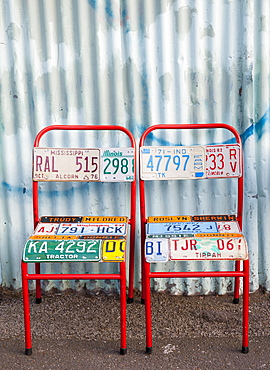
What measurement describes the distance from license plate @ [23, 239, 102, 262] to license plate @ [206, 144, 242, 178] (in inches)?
35.3

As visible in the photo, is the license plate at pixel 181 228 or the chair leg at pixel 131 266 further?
the chair leg at pixel 131 266

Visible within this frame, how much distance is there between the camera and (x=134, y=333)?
290 centimetres

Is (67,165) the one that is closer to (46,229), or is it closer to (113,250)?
(46,229)

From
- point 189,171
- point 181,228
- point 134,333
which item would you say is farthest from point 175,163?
point 134,333

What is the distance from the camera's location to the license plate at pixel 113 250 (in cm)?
254

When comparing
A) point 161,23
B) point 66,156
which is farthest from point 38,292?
point 161,23

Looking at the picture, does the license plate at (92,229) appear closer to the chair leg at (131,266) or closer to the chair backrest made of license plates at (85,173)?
the chair backrest made of license plates at (85,173)

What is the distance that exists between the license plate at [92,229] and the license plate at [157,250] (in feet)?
0.71

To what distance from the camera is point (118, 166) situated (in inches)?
119

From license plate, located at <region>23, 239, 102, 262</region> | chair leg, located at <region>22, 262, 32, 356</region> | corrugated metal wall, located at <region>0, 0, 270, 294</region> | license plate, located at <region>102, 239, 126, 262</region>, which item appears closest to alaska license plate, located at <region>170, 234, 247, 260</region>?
license plate, located at <region>102, 239, 126, 262</region>

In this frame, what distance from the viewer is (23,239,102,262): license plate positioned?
2547 mm

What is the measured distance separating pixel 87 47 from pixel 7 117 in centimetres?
71

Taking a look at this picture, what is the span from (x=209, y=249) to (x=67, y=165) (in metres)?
1.07

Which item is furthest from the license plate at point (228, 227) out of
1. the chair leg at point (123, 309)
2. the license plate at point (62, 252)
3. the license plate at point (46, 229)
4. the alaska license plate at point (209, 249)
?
the license plate at point (46, 229)
